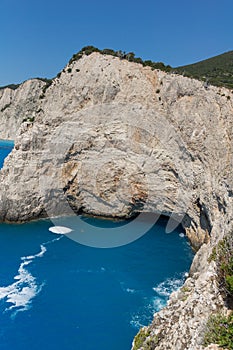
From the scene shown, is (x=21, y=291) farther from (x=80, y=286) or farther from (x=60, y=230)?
(x=60, y=230)

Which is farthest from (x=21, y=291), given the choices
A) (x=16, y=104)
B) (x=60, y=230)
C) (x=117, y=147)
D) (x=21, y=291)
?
(x=16, y=104)

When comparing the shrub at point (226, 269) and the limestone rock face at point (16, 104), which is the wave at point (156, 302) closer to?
the shrub at point (226, 269)

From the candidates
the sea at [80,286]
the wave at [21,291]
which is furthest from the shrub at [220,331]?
the wave at [21,291]

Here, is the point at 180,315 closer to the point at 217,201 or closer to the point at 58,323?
the point at 58,323

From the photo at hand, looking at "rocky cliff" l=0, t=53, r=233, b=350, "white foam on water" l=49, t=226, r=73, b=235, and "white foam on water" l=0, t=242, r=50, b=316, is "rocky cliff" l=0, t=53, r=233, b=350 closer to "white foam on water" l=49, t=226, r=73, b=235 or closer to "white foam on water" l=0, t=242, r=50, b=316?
"white foam on water" l=49, t=226, r=73, b=235

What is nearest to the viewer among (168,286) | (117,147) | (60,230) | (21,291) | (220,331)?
(220,331)

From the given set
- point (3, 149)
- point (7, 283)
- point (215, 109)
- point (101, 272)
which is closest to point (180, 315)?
point (101, 272)

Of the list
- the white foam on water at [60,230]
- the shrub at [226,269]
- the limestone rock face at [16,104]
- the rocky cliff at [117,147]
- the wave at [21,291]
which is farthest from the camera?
the limestone rock face at [16,104]

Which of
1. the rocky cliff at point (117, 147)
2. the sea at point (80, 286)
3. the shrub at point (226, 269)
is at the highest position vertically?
the rocky cliff at point (117, 147)
